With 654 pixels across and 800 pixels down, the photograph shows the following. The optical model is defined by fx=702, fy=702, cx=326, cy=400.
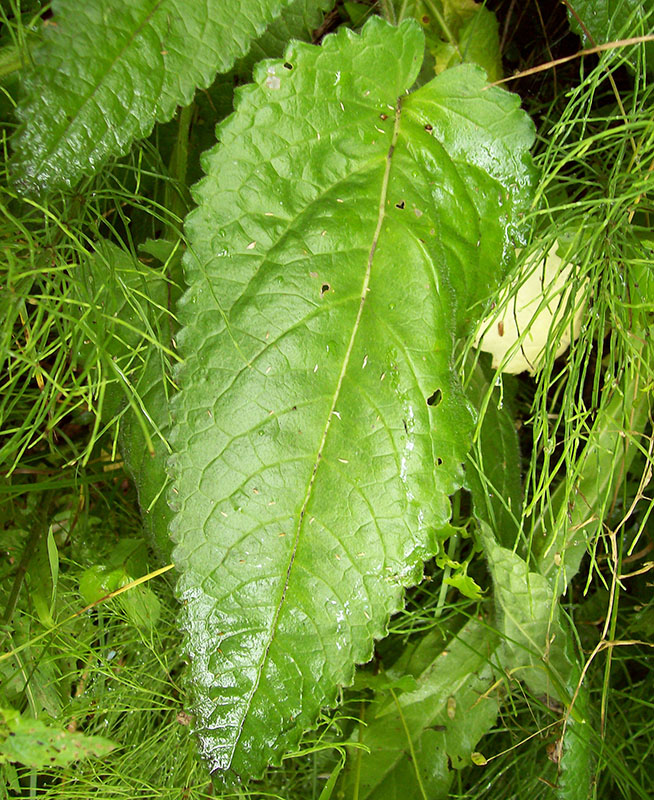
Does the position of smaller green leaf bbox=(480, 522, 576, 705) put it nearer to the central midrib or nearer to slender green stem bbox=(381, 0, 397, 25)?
the central midrib

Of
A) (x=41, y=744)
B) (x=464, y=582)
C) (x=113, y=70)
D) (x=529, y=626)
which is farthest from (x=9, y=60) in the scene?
(x=529, y=626)

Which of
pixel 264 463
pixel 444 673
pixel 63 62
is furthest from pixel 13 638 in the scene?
pixel 63 62

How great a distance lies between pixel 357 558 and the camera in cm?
72

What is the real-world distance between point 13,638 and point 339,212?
69 cm

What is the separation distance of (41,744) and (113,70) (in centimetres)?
65

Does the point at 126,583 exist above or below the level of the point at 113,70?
below

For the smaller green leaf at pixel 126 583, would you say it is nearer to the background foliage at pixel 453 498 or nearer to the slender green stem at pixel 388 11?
the background foliage at pixel 453 498

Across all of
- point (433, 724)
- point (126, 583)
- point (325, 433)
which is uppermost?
point (325, 433)

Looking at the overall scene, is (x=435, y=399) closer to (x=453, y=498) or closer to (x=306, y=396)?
(x=306, y=396)

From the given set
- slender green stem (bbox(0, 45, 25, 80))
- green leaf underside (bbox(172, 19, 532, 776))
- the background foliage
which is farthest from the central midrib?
slender green stem (bbox(0, 45, 25, 80))

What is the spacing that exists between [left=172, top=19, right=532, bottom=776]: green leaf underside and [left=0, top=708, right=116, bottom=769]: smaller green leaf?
12 cm

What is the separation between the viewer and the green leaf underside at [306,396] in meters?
0.71

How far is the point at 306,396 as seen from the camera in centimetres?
72

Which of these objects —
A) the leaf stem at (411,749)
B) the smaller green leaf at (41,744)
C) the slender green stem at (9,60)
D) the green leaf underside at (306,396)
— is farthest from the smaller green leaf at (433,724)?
the slender green stem at (9,60)
